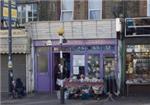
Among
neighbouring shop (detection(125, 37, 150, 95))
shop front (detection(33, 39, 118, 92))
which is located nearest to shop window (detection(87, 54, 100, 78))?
shop front (detection(33, 39, 118, 92))

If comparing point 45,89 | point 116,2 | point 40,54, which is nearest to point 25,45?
point 40,54

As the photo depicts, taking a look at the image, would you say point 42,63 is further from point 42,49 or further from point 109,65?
point 109,65

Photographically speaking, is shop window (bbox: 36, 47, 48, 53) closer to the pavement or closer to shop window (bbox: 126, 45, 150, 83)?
the pavement

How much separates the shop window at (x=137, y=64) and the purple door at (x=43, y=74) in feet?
14.9

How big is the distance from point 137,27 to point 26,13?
23.6ft

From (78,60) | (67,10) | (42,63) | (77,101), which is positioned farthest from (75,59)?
(77,101)

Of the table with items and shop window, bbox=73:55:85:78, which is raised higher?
shop window, bbox=73:55:85:78

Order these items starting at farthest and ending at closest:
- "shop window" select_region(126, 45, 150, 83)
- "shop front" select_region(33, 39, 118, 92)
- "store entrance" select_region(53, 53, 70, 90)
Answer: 1. "store entrance" select_region(53, 53, 70, 90)
2. "shop front" select_region(33, 39, 118, 92)
3. "shop window" select_region(126, 45, 150, 83)

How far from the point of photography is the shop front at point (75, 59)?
86.5 feet

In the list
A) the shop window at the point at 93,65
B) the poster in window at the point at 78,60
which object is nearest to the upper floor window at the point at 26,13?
the poster in window at the point at 78,60

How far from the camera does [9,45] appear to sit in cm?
2547

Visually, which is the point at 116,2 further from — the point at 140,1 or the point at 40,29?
the point at 40,29

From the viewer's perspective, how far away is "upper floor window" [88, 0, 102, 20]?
88.3ft

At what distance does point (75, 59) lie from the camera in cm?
2695
